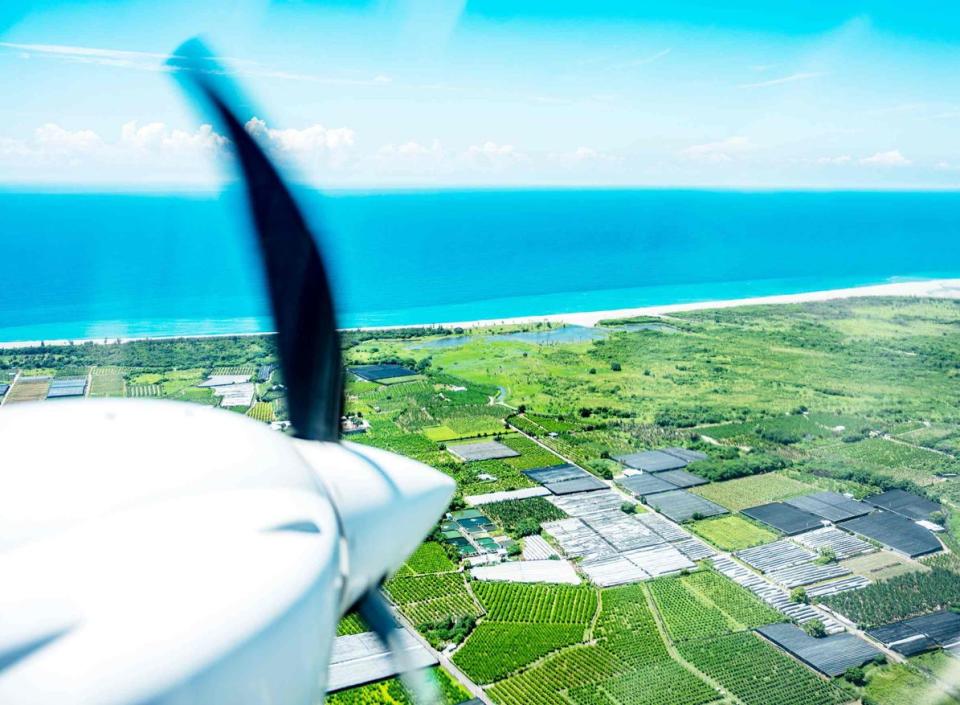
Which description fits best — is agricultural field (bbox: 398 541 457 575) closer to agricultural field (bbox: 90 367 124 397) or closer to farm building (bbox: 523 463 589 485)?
farm building (bbox: 523 463 589 485)

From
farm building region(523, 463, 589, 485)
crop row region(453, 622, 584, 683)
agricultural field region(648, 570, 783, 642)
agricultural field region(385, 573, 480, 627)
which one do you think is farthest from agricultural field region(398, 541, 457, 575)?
farm building region(523, 463, 589, 485)

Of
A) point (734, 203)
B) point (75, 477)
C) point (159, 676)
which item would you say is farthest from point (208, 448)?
point (734, 203)

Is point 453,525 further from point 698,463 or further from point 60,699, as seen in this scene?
point 60,699

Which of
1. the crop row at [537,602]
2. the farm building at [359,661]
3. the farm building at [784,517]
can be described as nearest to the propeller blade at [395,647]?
the farm building at [359,661]

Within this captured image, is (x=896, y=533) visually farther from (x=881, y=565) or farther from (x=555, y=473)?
(x=555, y=473)

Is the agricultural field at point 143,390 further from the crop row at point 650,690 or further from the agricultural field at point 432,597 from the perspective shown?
the crop row at point 650,690

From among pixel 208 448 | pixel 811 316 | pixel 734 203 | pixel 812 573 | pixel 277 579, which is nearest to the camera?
pixel 277 579
